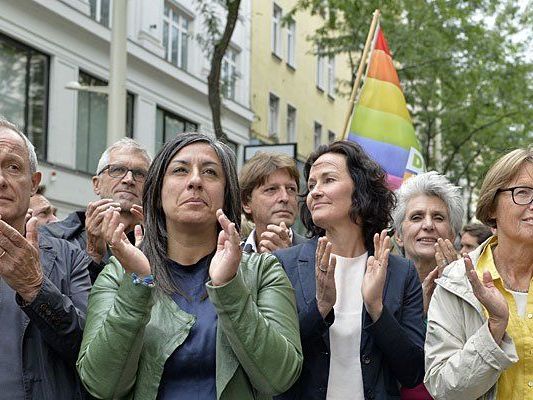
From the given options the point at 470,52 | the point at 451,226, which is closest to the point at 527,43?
the point at 470,52

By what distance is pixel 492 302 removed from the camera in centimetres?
387

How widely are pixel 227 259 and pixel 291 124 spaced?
27.7 m

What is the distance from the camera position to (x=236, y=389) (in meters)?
3.65

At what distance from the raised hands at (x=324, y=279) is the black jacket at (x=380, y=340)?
0.04 m

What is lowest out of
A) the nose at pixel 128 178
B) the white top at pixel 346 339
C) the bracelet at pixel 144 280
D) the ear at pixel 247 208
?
the white top at pixel 346 339

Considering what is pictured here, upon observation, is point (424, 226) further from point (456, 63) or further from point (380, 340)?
point (456, 63)

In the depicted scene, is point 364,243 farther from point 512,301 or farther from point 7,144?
point 7,144

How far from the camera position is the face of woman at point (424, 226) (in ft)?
18.6

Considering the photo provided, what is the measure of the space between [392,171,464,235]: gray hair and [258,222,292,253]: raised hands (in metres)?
0.67

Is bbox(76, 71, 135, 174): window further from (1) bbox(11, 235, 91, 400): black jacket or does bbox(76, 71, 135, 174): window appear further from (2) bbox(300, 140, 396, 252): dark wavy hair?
(1) bbox(11, 235, 91, 400): black jacket

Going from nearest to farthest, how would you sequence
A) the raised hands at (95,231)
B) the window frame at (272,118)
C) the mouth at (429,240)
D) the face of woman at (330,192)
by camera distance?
the face of woman at (330,192) < the raised hands at (95,231) < the mouth at (429,240) < the window frame at (272,118)

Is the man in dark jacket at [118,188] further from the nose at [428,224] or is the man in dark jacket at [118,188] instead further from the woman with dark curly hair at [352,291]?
the nose at [428,224]

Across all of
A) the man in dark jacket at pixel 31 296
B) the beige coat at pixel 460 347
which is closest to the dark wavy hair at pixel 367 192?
the beige coat at pixel 460 347

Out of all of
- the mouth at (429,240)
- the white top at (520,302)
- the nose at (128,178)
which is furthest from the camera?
the nose at (128,178)
